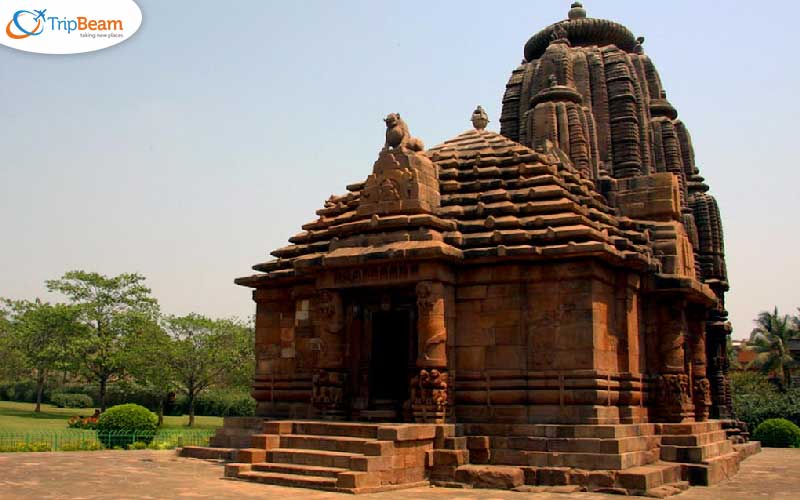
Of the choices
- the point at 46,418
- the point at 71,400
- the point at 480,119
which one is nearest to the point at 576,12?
the point at 480,119

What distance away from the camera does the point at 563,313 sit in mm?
15156

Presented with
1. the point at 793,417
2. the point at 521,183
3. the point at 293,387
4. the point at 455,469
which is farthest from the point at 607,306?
the point at 793,417

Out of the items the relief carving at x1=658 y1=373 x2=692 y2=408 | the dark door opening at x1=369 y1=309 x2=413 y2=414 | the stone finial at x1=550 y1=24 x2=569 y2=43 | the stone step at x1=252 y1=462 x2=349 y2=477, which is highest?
the stone finial at x1=550 y1=24 x2=569 y2=43

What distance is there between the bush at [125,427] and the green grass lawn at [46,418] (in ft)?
55.2

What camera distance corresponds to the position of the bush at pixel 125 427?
22938 millimetres

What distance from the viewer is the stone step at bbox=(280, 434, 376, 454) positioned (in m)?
13.8

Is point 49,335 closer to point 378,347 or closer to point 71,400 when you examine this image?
point 71,400

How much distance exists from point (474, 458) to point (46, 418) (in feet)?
130

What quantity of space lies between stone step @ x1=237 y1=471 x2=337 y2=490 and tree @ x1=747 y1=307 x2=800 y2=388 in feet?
166

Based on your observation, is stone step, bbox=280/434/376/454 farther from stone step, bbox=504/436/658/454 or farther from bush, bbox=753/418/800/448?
bush, bbox=753/418/800/448

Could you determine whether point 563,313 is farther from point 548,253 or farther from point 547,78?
point 547,78

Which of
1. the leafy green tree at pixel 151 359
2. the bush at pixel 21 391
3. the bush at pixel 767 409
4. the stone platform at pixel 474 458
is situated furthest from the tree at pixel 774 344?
the bush at pixel 21 391

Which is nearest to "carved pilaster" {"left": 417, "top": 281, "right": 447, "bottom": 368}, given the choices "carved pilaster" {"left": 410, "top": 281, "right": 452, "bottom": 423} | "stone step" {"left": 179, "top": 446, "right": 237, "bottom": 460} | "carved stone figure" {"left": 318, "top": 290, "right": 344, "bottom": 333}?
"carved pilaster" {"left": 410, "top": 281, "right": 452, "bottom": 423}

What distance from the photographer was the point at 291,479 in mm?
13359
